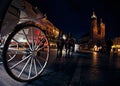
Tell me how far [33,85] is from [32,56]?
2.72 ft

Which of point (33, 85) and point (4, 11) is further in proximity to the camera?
point (33, 85)

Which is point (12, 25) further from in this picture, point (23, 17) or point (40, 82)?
point (40, 82)

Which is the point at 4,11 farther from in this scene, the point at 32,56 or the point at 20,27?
the point at 32,56

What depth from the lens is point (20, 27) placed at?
3.72m

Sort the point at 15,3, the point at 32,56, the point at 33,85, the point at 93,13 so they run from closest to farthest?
the point at 33,85 → the point at 15,3 → the point at 32,56 → the point at 93,13

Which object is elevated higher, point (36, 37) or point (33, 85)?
point (36, 37)

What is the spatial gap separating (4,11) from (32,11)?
5.39ft

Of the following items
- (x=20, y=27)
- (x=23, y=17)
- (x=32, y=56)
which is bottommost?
(x=32, y=56)

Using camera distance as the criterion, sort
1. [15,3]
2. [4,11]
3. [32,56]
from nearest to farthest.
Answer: [4,11], [15,3], [32,56]

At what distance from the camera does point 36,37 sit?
4613mm

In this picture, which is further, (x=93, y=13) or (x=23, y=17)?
(x=93, y=13)

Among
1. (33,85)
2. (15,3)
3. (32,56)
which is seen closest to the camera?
(33,85)

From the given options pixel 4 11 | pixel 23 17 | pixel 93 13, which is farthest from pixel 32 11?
pixel 93 13

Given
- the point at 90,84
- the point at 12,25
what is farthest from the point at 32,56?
the point at 90,84
